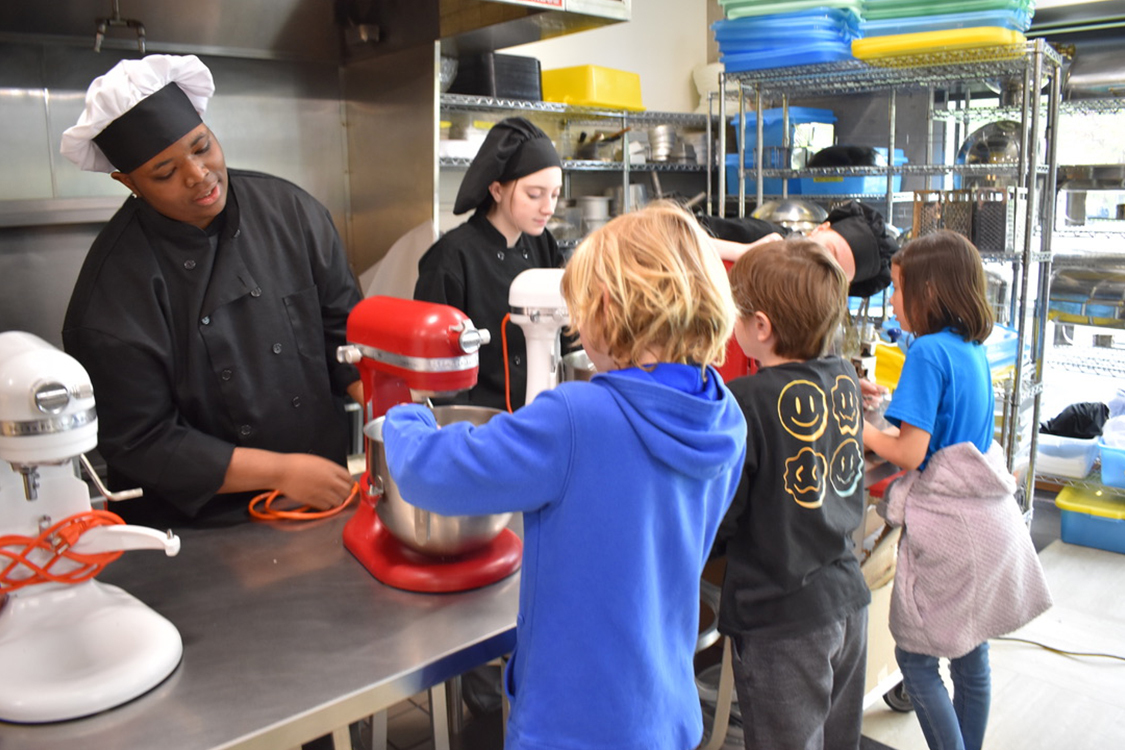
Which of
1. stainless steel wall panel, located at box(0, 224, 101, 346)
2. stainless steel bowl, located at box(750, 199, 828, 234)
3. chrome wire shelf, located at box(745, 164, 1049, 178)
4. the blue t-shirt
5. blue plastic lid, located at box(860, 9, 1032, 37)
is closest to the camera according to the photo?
the blue t-shirt

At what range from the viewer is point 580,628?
1062mm

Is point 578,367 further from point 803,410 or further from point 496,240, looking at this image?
point 496,240

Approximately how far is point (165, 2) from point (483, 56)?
113cm

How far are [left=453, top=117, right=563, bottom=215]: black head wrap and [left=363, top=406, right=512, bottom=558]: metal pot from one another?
0.92 meters

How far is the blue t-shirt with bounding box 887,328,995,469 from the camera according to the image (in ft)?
6.39

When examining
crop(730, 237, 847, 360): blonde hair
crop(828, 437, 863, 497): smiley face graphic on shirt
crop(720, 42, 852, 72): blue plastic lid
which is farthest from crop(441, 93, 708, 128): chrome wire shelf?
crop(828, 437, 863, 497): smiley face graphic on shirt

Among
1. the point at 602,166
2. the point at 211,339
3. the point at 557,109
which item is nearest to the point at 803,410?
the point at 211,339

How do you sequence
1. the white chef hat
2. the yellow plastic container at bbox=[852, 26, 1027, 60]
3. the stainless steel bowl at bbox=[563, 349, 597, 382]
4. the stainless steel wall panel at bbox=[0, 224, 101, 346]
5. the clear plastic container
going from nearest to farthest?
the white chef hat < the stainless steel bowl at bbox=[563, 349, 597, 382] < the stainless steel wall panel at bbox=[0, 224, 101, 346] < the yellow plastic container at bbox=[852, 26, 1027, 60] < the clear plastic container

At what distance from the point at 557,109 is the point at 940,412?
2204 millimetres

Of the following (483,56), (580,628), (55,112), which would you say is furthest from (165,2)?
(580,628)

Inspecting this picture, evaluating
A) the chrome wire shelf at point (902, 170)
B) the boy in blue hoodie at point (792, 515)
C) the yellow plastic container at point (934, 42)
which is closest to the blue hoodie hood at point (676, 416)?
the boy in blue hoodie at point (792, 515)

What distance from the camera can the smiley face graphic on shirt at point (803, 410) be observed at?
149cm

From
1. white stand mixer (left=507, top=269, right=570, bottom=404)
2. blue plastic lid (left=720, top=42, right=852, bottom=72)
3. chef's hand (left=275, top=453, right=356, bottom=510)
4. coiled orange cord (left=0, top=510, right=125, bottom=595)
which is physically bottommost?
chef's hand (left=275, top=453, right=356, bottom=510)

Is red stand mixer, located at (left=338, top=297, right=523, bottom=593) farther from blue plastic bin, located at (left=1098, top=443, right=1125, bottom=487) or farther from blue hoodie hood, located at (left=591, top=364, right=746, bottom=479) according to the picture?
blue plastic bin, located at (left=1098, top=443, right=1125, bottom=487)
